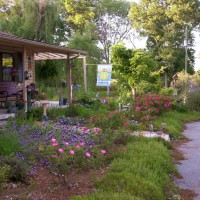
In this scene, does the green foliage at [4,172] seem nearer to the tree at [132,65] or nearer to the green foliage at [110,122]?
the green foliage at [110,122]

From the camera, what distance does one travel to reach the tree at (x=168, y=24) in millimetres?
31922

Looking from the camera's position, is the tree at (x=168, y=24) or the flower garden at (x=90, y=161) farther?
the tree at (x=168, y=24)

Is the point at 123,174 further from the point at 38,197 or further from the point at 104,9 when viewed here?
the point at 104,9

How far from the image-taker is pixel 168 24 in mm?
33500

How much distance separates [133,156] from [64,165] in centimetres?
193

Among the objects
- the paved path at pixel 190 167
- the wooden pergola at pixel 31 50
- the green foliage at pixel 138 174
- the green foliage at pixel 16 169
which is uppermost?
the wooden pergola at pixel 31 50

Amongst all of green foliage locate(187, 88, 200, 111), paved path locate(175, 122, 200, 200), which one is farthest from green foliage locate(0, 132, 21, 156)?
green foliage locate(187, 88, 200, 111)

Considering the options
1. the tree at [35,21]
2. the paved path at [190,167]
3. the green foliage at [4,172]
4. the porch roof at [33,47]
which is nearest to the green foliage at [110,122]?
the paved path at [190,167]

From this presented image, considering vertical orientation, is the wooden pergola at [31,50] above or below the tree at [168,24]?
below

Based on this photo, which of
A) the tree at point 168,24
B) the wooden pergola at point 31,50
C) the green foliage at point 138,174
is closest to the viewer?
the green foliage at point 138,174

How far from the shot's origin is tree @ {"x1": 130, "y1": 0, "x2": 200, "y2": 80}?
3192 cm

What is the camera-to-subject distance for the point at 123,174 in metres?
4.84

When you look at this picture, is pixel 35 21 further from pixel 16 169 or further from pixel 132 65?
pixel 16 169

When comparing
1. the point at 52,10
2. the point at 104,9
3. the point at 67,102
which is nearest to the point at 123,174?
the point at 67,102
